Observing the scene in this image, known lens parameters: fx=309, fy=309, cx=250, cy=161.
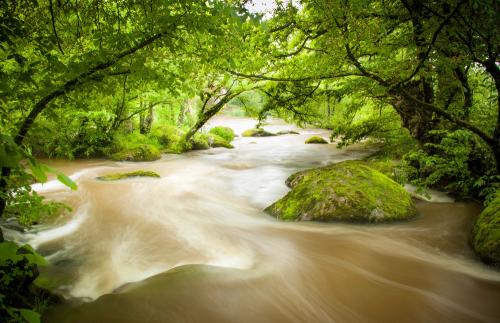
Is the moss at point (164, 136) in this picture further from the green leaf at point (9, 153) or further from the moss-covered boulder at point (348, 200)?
the green leaf at point (9, 153)

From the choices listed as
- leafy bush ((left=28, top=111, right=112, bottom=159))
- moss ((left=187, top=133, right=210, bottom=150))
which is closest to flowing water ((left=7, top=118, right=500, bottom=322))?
leafy bush ((left=28, top=111, right=112, bottom=159))

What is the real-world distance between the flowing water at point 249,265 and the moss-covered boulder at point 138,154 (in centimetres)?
508

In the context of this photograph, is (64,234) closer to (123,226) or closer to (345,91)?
(123,226)

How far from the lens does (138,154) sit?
12.4 metres

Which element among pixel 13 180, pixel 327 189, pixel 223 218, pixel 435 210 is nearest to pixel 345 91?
pixel 327 189

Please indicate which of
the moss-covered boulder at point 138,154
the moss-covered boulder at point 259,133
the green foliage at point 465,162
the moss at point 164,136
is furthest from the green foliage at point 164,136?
the green foliage at point 465,162

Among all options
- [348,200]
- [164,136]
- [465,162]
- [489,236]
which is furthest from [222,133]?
[489,236]

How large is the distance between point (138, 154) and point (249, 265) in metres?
9.71

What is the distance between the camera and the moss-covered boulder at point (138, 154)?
12.1 meters

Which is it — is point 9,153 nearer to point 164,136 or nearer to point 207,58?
point 207,58

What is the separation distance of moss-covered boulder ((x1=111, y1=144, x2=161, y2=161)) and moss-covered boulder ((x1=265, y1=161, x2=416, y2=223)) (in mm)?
7933

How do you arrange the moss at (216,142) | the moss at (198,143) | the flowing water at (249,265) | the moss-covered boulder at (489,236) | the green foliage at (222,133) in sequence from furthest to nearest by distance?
the green foliage at (222,133) < the moss at (216,142) < the moss at (198,143) < the moss-covered boulder at (489,236) < the flowing water at (249,265)

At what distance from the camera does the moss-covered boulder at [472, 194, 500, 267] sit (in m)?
3.74

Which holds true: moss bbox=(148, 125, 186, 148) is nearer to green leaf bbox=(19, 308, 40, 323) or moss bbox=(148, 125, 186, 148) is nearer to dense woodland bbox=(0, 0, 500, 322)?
dense woodland bbox=(0, 0, 500, 322)
